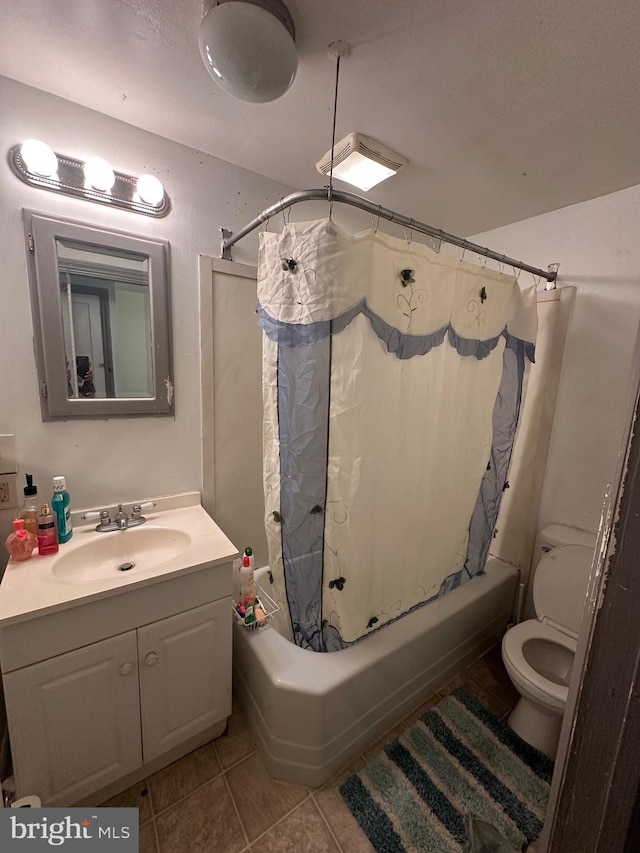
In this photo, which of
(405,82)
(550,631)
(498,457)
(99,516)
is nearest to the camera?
(405,82)

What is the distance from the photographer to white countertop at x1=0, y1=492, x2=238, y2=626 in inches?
35.9

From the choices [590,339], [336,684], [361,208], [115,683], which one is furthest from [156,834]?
[590,339]

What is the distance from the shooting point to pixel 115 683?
1050 mm

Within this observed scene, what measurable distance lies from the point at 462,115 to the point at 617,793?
5.30 ft

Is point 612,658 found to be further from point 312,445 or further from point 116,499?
point 116,499

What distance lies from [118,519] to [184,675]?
63 cm

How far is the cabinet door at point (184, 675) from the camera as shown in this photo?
43.6 inches

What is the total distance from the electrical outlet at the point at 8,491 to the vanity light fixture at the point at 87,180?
1003 millimetres

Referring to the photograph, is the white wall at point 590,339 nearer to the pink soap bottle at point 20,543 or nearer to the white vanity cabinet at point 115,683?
the white vanity cabinet at point 115,683

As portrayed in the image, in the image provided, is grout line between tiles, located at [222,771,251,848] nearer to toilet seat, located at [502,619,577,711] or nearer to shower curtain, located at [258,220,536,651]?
shower curtain, located at [258,220,536,651]

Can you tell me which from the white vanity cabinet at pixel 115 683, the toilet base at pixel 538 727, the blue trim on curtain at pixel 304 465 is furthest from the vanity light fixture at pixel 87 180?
the toilet base at pixel 538 727

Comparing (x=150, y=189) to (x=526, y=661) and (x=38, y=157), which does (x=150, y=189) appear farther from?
(x=526, y=661)

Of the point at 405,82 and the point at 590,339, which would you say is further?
the point at 590,339

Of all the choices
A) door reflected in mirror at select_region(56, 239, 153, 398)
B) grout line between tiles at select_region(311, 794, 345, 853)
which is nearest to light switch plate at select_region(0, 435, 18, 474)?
door reflected in mirror at select_region(56, 239, 153, 398)
